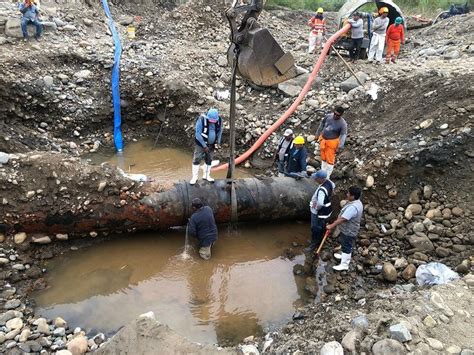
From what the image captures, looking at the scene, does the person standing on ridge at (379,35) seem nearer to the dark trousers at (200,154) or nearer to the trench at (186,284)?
the trench at (186,284)

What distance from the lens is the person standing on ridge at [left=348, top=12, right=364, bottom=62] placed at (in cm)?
1081

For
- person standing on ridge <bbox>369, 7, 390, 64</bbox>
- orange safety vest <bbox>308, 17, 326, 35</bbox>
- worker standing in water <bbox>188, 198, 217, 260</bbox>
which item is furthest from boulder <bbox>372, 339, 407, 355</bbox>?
orange safety vest <bbox>308, 17, 326, 35</bbox>

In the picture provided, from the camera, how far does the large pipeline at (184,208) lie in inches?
262

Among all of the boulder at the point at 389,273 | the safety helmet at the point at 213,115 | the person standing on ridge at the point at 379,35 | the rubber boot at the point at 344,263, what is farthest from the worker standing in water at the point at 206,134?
the person standing on ridge at the point at 379,35

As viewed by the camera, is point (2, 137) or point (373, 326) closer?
point (373, 326)

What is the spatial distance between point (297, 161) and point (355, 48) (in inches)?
197

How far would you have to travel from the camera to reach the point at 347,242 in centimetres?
641

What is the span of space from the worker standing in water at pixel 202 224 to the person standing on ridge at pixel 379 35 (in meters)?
6.94

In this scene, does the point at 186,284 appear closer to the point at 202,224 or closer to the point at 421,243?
the point at 202,224

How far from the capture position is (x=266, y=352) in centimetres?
499

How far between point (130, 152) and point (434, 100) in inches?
272

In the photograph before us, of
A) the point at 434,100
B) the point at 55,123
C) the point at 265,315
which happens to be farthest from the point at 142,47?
the point at 265,315

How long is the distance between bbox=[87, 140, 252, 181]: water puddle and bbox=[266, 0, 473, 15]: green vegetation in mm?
10808

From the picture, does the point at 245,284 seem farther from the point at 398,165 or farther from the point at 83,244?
the point at 398,165
